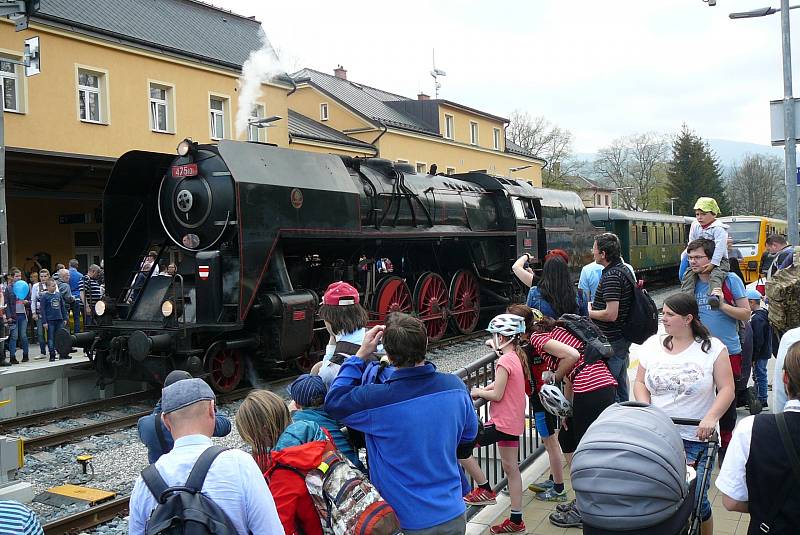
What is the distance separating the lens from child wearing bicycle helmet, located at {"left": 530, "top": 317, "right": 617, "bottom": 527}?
14.6ft

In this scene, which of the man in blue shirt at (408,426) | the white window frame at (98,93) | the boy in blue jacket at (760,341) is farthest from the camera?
the white window frame at (98,93)

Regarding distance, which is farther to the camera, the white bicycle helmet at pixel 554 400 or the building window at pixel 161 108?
the building window at pixel 161 108

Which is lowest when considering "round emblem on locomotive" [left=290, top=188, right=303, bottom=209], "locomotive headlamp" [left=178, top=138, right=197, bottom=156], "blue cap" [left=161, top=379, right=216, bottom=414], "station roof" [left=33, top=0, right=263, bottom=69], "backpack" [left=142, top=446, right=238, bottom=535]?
"backpack" [left=142, top=446, right=238, bottom=535]

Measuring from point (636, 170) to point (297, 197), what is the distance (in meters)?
68.5

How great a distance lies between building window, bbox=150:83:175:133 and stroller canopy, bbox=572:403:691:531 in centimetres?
1826

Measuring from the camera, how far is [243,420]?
115 inches

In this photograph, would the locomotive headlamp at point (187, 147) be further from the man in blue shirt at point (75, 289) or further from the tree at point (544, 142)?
the tree at point (544, 142)

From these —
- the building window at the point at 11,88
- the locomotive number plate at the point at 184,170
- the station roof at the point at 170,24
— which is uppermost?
the station roof at the point at 170,24

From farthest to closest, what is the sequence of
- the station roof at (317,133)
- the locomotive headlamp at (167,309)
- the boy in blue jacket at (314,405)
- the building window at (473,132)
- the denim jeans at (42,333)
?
the building window at (473,132)
the station roof at (317,133)
the denim jeans at (42,333)
the locomotive headlamp at (167,309)
the boy in blue jacket at (314,405)

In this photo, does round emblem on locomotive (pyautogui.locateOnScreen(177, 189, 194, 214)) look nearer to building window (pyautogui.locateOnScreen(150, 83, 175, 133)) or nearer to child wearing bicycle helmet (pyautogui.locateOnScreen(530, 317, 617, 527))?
child wearing bicycle helmet (pyautogui.locateOnScreen(530, 317, 617, 527))

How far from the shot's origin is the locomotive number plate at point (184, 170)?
963cm

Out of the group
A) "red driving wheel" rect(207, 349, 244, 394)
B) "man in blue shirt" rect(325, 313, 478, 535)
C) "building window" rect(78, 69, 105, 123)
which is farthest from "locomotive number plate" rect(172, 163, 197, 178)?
"building window" rect(78, 69, 105, 123)

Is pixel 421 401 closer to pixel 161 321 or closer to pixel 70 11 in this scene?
pixel 161 321

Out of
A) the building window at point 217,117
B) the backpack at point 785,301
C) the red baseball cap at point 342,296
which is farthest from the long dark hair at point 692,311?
the building window at point 217,117
